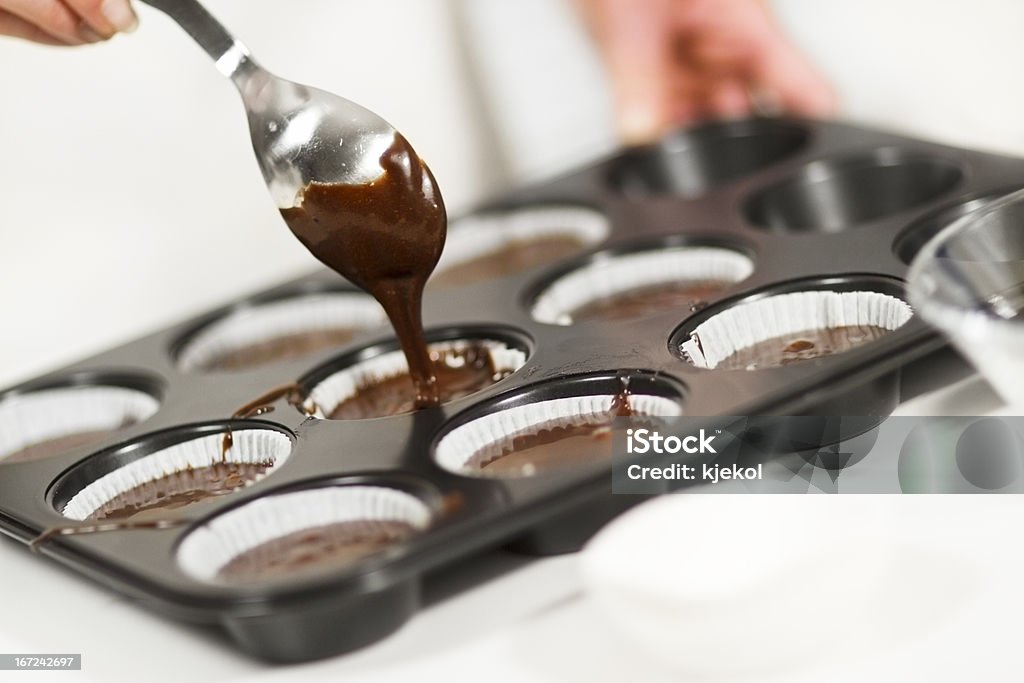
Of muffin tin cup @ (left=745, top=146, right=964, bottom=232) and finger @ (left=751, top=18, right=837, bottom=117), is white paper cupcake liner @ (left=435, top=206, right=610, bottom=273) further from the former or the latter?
finger @ (left=751, top=18, right=837, bottom=117)

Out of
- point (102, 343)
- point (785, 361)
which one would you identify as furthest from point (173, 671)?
point (102, 343)

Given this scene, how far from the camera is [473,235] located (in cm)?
227

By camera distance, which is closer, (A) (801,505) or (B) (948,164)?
(A) (801,505)

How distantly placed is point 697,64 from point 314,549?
1.56m

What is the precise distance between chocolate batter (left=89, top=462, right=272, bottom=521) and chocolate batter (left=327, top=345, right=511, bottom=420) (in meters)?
0.17

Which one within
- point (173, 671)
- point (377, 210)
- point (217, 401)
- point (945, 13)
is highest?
point (945, 13)

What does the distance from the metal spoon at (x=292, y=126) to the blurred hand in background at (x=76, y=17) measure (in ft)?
0.20

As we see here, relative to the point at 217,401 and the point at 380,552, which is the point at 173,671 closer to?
the point at 380,552

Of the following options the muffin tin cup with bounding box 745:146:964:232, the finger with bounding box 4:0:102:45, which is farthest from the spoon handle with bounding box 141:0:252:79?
the muffin tin cup with bounding box 745:146:964:232

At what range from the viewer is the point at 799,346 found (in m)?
1.65

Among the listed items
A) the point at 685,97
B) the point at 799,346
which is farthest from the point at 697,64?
the point at 799,346

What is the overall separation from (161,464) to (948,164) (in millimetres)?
1190

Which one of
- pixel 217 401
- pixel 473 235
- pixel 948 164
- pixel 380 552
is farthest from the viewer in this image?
pixel 473 235

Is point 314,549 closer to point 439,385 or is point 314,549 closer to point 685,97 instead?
point 439,385
